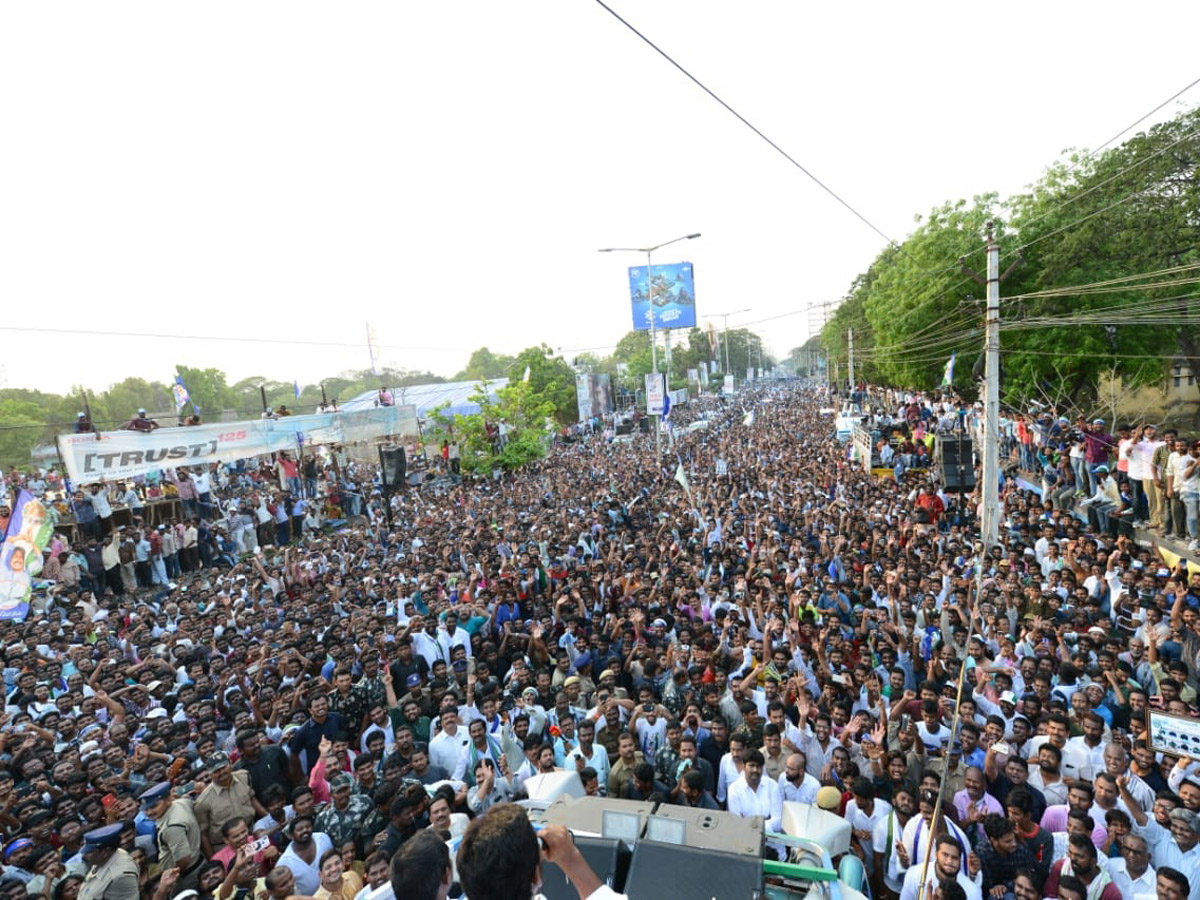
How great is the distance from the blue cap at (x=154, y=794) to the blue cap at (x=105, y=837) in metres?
0.62

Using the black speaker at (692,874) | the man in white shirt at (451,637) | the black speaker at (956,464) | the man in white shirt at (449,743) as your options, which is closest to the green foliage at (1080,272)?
the black speaker at (956,464)

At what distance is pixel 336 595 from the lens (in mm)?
10805

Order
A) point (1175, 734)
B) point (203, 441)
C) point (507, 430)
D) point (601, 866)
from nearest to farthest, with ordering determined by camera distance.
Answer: point (601, 866), point (1175, 734), point (203, 441), point (507, 430)

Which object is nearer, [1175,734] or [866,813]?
[1175,734]

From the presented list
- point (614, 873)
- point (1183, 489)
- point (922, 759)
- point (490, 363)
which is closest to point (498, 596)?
point (922, 759)

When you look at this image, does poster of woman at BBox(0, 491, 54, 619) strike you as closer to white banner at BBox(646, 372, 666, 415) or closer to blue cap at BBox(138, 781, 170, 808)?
blue cap at BBox(138, 781, 170, 808)

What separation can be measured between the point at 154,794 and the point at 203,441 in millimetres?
11078

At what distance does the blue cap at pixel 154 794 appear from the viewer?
4844mm

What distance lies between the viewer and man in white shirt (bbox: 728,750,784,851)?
4.54 meters

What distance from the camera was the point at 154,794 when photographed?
16.0 ft

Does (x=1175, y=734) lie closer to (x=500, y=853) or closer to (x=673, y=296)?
(x=500, y=853)

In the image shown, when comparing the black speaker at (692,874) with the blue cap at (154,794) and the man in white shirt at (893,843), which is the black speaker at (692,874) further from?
the blue cap at (154,794)

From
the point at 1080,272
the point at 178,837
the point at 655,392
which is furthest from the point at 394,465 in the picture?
the point at 1080,272

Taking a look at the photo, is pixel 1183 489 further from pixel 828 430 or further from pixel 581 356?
pixel 581 356
